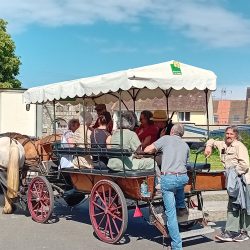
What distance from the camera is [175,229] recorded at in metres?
6.67

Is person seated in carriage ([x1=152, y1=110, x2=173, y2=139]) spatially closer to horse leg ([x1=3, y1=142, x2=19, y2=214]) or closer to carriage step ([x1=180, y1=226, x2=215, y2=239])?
carriage step ([x1=180, y1=226, x2=215, y2=239])

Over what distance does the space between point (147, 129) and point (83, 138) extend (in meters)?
1.12

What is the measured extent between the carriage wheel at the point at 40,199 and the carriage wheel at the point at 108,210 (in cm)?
117

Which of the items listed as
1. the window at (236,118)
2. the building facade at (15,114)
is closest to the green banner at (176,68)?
the building facade at (15,114)

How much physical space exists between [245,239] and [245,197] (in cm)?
69

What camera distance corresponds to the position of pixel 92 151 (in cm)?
767

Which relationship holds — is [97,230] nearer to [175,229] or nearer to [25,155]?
[175,229]

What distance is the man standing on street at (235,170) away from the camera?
23.9ft

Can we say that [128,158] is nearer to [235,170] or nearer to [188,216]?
[188,216]

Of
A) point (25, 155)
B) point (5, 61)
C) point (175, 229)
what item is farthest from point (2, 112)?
point (5, 61)

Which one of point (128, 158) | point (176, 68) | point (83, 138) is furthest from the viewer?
point (83, 138)

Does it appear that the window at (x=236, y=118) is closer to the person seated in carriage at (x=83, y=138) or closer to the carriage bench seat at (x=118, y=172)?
the person seated in carriage at (x=83, y=138)

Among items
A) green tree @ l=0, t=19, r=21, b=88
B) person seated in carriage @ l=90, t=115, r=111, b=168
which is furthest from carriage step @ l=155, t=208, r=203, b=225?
green tree @ l=0, t=19, r=21, b=88

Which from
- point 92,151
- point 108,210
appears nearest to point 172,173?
point 108,210
